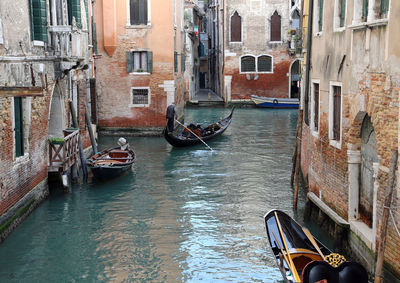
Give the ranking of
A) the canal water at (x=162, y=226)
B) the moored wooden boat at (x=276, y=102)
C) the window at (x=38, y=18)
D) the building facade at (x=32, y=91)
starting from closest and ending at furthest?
the canal water at (x=162, y=226)
the building facade at (x=32, y=91)
the window at (x=38, y=18)
the moored wooden boat at (x=276, y=102)

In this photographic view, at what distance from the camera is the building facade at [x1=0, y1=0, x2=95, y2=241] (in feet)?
26.8

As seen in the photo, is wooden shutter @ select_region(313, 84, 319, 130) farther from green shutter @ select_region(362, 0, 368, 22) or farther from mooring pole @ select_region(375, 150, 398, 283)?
mooring pole @ select_region(375, 150, 398, 283)

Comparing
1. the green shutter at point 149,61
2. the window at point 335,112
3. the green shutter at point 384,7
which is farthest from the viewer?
the green shutter at point 149,61

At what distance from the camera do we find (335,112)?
26.6 feet

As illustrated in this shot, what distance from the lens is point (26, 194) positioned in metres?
9.22

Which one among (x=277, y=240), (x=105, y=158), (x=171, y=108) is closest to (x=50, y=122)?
(x=105, y=158)

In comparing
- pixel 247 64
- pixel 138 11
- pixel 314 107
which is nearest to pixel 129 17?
pixel 138 11

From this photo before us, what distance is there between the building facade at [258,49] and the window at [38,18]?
63.2ft

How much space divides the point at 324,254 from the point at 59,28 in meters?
6.44

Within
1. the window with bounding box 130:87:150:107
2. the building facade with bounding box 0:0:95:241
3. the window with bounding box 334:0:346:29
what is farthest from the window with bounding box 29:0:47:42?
the window with bounding box 130:87:150:107

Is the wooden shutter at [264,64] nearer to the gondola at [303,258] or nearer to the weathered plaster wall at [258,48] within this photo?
the weathered plaster wall at [258,48]

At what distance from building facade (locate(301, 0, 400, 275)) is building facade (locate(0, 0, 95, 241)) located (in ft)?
12.3

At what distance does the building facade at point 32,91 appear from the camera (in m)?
8.16

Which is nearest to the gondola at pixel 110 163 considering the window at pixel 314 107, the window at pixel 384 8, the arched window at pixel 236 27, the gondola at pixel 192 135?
the gondola at pixel 192 135
